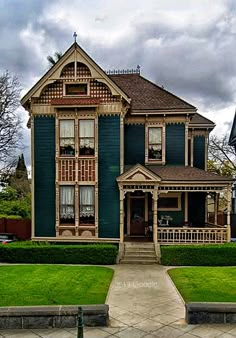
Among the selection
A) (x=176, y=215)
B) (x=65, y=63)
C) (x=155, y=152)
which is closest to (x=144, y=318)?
Result: (x=176, y=215)

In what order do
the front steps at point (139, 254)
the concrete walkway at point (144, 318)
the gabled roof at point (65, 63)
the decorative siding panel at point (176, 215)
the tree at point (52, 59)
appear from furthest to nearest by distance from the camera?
1. the tree at point (52, 59)
2. the decorative siding panel at point (176, 215)
3. the gabled roof at point (65, 63)
4. the front steps at point (139, 254)
5. the concrete walkway at point (144, 318)

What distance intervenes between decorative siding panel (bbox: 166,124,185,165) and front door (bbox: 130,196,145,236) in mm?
2893

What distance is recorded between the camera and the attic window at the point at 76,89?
1786 cm

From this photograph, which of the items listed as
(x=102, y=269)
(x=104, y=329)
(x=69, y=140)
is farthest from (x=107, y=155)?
(x=104, y=329)

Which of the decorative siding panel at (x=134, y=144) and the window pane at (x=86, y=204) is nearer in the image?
the window pane at (x=86, y=204)

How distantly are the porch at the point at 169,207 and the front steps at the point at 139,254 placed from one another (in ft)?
1.81

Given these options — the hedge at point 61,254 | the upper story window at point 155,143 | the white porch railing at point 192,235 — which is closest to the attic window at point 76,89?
the upper story window at point 155,143

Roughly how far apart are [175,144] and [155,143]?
1.16m

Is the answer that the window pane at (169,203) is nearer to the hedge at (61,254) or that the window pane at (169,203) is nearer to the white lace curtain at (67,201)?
the hedge at (61,254)

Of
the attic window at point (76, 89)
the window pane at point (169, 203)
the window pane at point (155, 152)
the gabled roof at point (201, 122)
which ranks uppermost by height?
the attic window at point (76, 89)

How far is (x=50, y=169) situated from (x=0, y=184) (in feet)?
80.4

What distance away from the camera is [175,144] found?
1955 cm

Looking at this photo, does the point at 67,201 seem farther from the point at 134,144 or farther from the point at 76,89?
the point at 76,89

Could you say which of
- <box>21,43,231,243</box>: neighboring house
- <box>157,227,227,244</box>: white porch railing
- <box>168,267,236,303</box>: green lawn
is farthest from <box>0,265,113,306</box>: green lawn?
<box>157,227,227,244</box>: white porch railing
